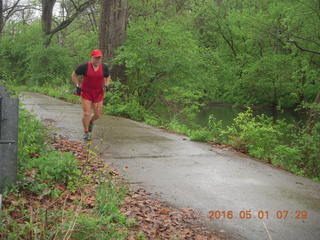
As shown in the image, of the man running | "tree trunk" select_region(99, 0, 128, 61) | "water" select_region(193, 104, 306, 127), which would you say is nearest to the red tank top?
the man running

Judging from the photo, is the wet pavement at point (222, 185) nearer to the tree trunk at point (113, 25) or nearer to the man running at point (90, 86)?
the man running at point (90, 86)

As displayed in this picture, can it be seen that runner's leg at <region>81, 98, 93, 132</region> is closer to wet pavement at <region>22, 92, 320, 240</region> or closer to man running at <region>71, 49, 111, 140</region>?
man running at <region>71, 49, 111, 140</region>

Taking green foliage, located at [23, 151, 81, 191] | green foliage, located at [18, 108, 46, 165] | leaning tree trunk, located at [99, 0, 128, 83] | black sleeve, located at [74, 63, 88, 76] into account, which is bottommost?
green foliage, located at [23, 151, 81, 191]

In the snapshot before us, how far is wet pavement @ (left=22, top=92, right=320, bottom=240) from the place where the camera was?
4.39 metres

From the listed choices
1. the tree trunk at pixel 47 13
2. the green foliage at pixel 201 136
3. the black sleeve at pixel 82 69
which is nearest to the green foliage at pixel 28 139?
the black sleeve at pixel 82 69

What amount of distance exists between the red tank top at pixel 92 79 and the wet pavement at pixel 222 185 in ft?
3.59

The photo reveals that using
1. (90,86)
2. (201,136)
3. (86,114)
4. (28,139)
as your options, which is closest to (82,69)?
(90,86)

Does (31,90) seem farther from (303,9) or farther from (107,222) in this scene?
(107,222)

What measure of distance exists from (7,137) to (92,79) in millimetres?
3980

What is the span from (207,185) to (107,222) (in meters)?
2.29

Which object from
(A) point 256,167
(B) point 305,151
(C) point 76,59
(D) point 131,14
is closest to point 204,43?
(C) point 76,59

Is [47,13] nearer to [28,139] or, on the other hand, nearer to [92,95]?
[92,95]

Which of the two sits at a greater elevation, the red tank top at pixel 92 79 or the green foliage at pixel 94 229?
the red tank top at pixel 92 79

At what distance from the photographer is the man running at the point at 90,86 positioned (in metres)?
7.71
